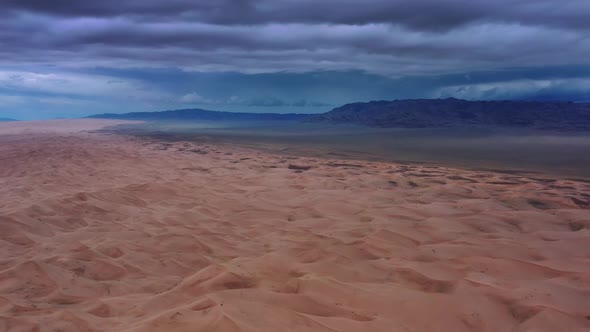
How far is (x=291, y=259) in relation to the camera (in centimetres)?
553

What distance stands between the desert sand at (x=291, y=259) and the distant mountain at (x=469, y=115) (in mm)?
78106

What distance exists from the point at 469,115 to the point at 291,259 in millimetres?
103312

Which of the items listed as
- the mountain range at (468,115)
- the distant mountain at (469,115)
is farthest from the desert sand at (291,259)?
the distant mountain at (469,115)

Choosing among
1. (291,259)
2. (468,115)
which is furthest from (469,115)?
(291,259)

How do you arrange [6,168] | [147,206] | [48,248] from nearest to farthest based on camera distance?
1. [48,248]
2. [147,206]
3. [6,168]

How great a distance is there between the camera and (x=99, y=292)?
15.3ft

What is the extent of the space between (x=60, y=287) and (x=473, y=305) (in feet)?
13.5

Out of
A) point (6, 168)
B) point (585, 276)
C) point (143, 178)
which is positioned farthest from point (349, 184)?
point (6, 168)

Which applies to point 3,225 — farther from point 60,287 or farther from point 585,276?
point 585,276

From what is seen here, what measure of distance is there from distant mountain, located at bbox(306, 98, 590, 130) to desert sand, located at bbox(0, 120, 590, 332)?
256 feet

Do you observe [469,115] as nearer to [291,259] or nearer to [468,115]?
[468,115]

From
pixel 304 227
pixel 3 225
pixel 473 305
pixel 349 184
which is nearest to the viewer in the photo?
pixel 473 305

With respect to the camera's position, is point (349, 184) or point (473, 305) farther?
point (349, 184)

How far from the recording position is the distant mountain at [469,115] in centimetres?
8631
